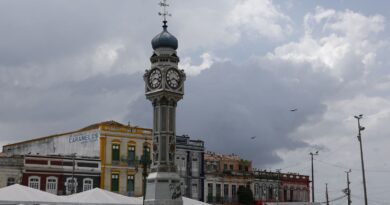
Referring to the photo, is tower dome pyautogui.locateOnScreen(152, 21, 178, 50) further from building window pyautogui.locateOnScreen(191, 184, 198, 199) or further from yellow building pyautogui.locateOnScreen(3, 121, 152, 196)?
building window pyautogui.locateOnScreen(191, 184, 198, 199)

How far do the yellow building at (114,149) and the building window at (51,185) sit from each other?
4243 millimetres

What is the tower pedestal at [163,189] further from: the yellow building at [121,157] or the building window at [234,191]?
the building window at [234,191]

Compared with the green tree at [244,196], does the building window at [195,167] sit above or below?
above

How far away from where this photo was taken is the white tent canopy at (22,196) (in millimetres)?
30297

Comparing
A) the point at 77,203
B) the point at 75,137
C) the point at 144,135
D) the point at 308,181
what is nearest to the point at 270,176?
the point at 308,181

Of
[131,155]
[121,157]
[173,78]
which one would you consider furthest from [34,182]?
[173,78]

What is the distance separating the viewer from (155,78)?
3083cm

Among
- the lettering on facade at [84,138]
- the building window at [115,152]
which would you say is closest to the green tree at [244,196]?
the building window at [115,152]

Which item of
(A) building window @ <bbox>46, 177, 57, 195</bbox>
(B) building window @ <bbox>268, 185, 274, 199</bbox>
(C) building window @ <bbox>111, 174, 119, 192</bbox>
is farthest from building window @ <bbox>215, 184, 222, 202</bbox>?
(A) building window @ <bbox>46, 177, 57, 195</bbox>

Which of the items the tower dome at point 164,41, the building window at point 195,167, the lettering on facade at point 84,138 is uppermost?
the tower dome at point 164,41

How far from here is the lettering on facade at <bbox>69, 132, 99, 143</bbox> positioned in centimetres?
5275

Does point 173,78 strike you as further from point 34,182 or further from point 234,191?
point 234,191

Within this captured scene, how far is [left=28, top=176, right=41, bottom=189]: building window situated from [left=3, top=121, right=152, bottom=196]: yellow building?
5681 mm

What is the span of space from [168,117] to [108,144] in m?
23.1
